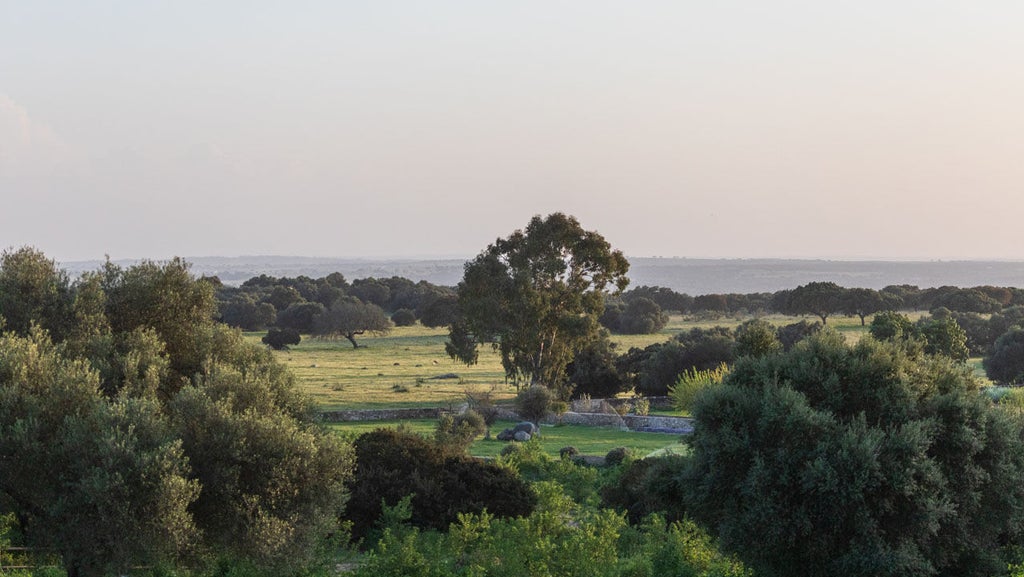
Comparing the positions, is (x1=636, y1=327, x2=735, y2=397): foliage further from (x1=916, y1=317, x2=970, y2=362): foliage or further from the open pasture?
(x1=916, y1=317, x2=970, y2=362): foliage

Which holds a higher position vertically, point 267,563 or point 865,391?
point 865,391

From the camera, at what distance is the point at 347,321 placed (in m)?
79.1

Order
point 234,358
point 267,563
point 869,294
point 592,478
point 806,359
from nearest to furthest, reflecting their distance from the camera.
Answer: point 267,563, point 806,359, point 234,358, point 592,478, point 869,294

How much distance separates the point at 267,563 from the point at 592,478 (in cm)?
1202

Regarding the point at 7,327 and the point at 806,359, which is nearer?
the point at 806,359

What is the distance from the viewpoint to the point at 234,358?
61.2 feet

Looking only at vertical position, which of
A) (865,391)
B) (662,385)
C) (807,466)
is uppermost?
(865,391)

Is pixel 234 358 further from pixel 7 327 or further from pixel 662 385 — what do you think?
pixel 662 385

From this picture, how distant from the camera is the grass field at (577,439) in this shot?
3181 centimetres

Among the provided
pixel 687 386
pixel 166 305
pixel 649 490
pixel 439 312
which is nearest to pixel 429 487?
pixel 649 490

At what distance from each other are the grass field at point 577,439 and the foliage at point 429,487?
23.9 ft

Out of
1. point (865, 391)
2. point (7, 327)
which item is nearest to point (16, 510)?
point (7, 327)

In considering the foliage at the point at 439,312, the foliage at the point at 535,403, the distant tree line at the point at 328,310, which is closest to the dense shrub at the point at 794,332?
the foliage at the point at 535,403

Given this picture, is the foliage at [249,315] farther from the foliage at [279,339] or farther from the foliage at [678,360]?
the foliage at [678,360]
